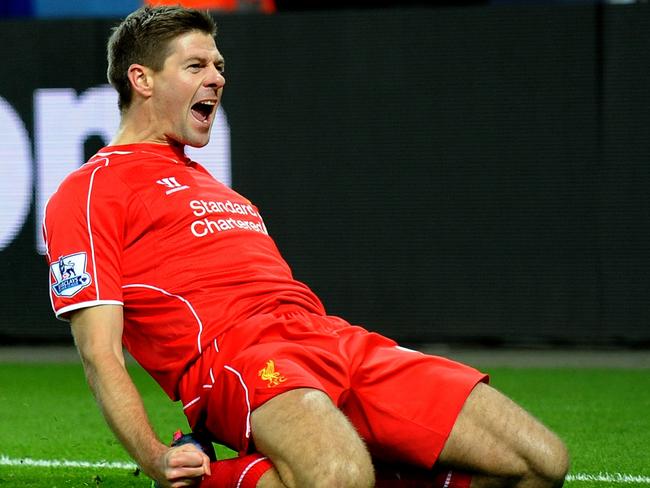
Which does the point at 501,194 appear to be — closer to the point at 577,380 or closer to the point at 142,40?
the point at 577,380

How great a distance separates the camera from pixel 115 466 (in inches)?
200

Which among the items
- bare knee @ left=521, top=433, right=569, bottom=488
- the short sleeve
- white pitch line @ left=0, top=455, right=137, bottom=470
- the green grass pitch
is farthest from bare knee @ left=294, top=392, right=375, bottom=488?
white pitch line @ left=0, top=455, right=137, bottom=470

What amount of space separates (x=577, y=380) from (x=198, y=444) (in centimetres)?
423

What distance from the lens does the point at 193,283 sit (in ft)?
12.3

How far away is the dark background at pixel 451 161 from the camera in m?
8.03

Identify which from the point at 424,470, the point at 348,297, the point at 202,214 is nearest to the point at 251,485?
the point at 424,470

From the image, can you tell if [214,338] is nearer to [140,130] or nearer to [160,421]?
[140,130]

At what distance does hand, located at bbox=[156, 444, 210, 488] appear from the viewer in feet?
10.9

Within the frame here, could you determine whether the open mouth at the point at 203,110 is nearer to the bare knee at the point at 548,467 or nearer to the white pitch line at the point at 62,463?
the bare knee at the point at 548,467

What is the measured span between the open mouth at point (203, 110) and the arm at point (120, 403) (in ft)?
2.31

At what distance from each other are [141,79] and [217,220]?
49 centimetres

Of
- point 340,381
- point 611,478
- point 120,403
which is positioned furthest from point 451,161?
point 120,403

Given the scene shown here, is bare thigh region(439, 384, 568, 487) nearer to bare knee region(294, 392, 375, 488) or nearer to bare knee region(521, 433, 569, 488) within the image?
bare knee region(521, 433, 569, 488)

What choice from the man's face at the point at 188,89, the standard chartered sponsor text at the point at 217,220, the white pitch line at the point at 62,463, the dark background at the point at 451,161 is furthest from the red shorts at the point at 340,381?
the dark background at the point at 451,161
